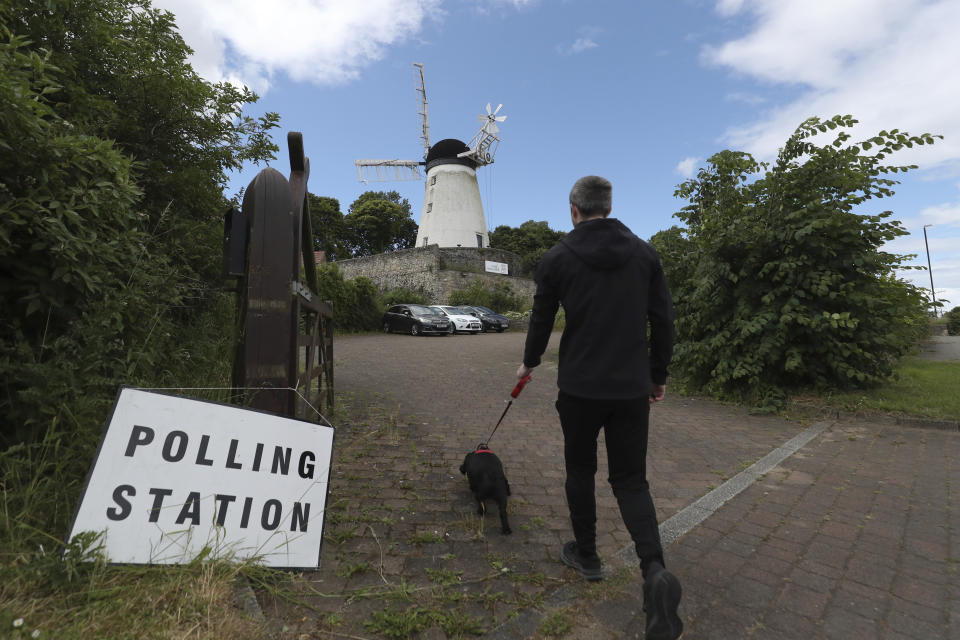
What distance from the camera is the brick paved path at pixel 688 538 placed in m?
2.19

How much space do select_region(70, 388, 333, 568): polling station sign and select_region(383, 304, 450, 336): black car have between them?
18826 millimetres

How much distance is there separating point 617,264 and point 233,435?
2.03 m

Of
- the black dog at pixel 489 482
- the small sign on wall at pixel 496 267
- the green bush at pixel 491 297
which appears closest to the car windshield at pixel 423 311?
the green bush at pixel 491 297

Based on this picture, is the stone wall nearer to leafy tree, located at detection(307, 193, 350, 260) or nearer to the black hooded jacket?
leafy tree, located at detection(307, 193, 350, 260)

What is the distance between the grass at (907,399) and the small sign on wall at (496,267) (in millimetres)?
26636

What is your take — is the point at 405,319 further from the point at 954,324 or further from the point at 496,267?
the point at 954,324

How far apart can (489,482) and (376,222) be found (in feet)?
157

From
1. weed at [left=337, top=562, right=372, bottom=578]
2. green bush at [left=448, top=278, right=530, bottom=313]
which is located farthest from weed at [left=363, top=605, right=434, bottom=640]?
green bush at [left=448, top=278, right=530, bottom=313]

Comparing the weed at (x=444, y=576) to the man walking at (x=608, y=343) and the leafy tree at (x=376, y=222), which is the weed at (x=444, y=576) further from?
the leafy tree at (x=376, y=222)

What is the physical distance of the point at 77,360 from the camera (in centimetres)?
271

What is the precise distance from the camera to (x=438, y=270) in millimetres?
31344

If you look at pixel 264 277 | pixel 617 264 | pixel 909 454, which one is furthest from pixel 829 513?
pixel 264 277

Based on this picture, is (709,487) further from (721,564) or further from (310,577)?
(310,577)

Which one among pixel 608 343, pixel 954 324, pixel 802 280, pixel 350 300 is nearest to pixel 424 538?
pixel 608 343
